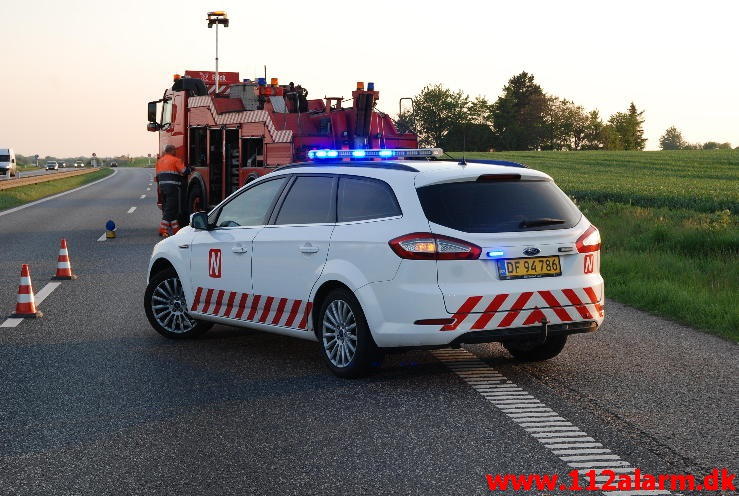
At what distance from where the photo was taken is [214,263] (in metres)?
8.27

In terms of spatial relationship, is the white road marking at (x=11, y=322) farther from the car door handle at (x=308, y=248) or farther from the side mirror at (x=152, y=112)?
the side mirror at (x=152, y=112)

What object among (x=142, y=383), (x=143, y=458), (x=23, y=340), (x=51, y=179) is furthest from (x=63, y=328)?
(x=51, y=179)

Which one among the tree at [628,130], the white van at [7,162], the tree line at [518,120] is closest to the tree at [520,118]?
the tree line at [518,120]

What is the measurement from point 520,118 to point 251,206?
13634 centimetres

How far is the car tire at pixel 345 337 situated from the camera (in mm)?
6795

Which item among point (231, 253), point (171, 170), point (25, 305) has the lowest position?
point (25, 305)

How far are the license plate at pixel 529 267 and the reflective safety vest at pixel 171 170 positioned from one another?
44.0 feet

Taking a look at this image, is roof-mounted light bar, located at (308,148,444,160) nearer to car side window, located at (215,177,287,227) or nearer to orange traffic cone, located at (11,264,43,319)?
car side window, located at (215,177,287,227)

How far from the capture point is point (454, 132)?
13012 cm

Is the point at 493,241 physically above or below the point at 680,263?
above

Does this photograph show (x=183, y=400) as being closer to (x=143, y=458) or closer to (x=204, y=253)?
(x=143, y=458)

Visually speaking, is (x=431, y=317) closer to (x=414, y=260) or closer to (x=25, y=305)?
(x=414, y=260)

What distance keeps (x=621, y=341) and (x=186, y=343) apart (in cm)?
377

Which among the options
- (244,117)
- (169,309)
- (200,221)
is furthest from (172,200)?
(200,221)
